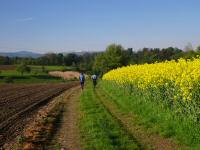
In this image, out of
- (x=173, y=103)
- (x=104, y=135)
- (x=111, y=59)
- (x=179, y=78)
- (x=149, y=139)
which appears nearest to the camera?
(x=149, y=139)

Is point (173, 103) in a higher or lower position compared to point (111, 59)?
lower

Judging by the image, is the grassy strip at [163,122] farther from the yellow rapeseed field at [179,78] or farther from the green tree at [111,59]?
the green tree at [111,59]

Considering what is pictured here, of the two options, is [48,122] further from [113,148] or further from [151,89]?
[113,148]

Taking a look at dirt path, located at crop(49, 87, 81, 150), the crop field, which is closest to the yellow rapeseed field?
the crop field

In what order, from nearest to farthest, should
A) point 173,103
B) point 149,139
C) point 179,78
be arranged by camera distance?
point 149,139, point 179,78, point 173,103

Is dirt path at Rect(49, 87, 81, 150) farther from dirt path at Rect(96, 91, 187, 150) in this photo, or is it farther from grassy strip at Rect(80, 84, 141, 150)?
dirt path at Rect(96, 91, 187, 150)

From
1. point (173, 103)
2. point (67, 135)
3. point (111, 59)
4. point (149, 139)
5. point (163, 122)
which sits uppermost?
point (111, 59)

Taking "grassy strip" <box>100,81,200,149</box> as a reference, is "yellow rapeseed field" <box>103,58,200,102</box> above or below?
above

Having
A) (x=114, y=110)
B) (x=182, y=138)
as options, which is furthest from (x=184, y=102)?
(x=114, y=110)

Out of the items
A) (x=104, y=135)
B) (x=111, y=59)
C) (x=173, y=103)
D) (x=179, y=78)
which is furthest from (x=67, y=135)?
(x=111, y=59)

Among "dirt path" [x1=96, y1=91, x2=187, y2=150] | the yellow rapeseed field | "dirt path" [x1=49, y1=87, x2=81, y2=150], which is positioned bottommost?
"dirt path" [x1=49, y1=87, x2=81, y2=150]

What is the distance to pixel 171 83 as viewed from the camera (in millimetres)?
18938

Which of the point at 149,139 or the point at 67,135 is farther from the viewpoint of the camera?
the point at 67,135

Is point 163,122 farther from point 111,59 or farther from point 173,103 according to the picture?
point 111,59
